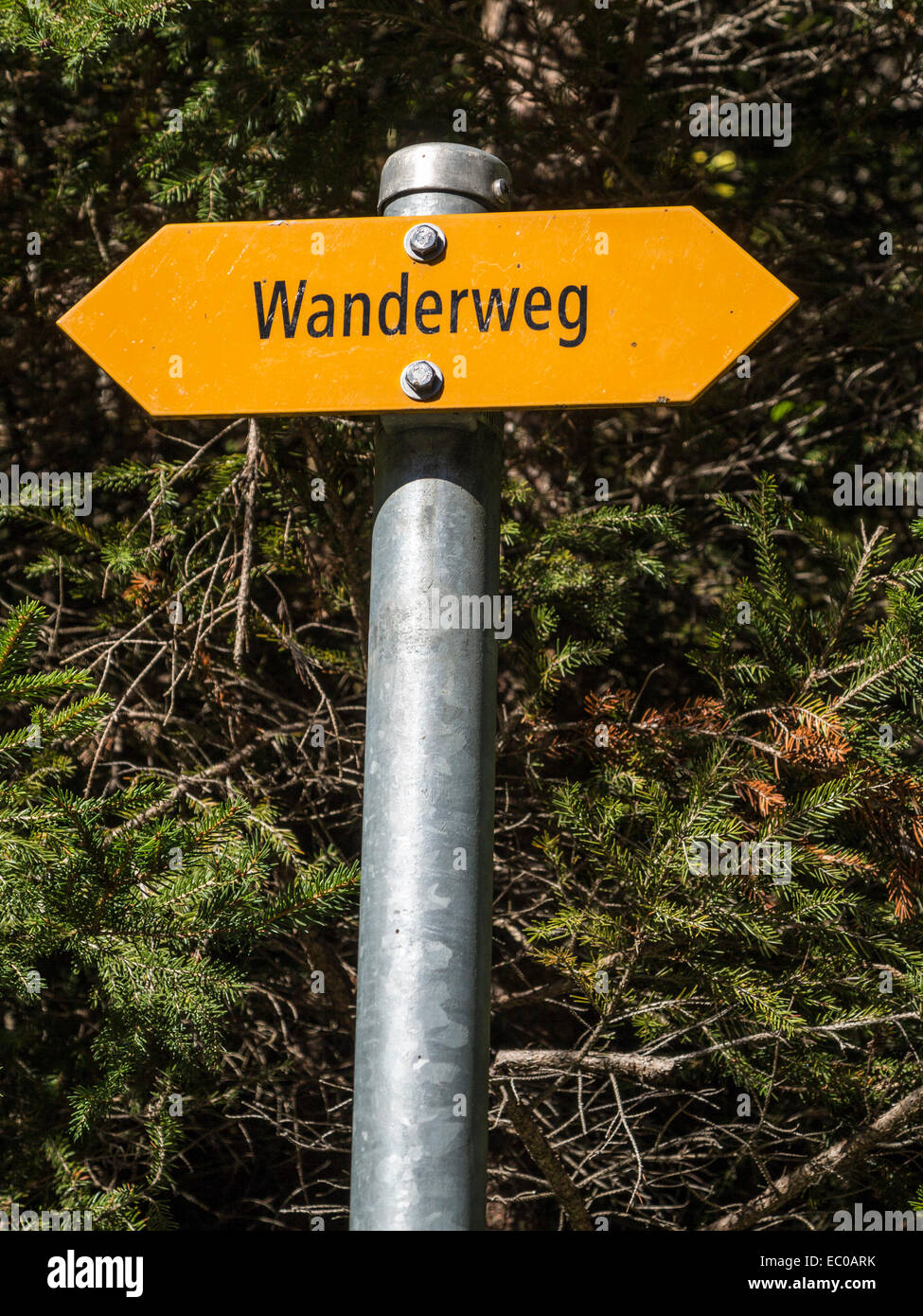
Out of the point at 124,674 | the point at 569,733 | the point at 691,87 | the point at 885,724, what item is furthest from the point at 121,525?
the point at 691,87

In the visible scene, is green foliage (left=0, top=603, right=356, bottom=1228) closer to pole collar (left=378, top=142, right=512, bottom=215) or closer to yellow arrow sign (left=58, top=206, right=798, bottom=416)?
yellow arrow sign (left=58, top=206, right=798, bottom=416)

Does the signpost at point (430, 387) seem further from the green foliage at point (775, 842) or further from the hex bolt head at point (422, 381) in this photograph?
the green foliage at point (775, 842)

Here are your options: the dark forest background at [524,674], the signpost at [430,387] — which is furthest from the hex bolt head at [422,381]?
the dark forest background at [524,674]

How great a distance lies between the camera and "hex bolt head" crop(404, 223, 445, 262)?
3.74 feet

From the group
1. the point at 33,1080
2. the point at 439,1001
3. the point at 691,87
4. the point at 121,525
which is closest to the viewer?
the point at 439,1001

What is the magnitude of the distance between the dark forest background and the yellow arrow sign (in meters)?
0.54

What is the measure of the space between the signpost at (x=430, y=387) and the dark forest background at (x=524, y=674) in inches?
21.2

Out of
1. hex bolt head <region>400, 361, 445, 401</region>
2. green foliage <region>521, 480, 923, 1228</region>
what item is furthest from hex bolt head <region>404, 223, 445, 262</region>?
green foliage <region>521, 480, 923, 1228</region>

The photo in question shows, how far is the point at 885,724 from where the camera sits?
1.84 meters

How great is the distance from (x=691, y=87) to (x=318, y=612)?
1.56m

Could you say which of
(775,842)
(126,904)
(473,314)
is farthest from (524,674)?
(473,314)

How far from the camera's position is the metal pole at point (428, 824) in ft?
3.22

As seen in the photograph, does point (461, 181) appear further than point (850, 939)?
No
